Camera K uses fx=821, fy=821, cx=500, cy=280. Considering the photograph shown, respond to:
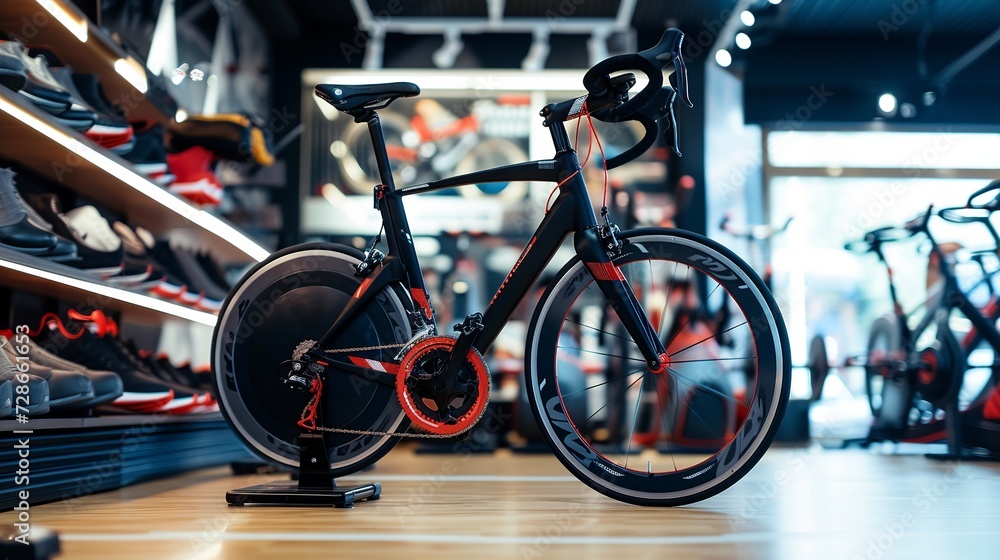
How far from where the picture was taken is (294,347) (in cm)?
200

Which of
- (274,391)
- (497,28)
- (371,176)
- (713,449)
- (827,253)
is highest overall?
(497,28)

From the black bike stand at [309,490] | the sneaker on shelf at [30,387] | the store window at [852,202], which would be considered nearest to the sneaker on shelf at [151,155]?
the sneaker on shelf at [30,387]

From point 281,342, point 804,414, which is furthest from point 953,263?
point 281,342

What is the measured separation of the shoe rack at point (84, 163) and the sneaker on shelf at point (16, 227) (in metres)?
0.04

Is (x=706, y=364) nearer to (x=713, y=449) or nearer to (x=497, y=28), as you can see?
(x=713, y=449)

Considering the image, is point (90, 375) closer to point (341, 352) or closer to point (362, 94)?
point (341, 352)

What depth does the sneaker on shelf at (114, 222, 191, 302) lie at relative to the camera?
2.69 meters

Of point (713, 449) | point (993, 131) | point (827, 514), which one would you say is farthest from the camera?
point (993, 131)

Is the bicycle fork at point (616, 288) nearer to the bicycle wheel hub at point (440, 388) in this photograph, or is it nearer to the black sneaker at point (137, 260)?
the bicycle wheel hub at point (440, 388)

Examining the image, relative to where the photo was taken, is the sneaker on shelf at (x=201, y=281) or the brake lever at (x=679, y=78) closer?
the brake lever at (x=679, y=78)

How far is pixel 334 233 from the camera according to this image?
6.00 m

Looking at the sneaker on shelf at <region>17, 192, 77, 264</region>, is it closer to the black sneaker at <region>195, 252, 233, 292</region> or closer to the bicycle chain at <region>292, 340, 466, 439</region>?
the bicycle chain at <region>292, 340, 466, 439</region>

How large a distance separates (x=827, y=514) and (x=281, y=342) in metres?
1.32

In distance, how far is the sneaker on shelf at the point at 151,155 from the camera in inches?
102
